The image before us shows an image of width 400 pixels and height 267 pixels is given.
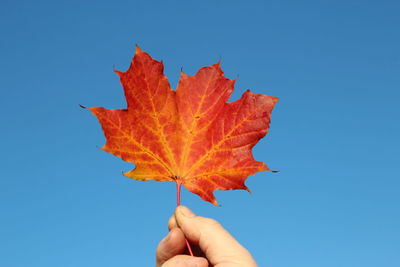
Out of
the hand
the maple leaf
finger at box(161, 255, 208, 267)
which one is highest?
the maple leaf

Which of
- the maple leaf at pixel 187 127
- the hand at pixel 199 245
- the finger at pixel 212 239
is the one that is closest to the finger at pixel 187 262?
the hand at pixel 199 245

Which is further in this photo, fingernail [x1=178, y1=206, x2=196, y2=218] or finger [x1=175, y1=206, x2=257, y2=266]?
fingernail [x1=178, y1=206, x2=196, y2=218]

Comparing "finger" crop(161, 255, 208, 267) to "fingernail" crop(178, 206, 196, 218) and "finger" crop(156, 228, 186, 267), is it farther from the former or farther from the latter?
"fingernail" crop(178, 206, 196, 218)

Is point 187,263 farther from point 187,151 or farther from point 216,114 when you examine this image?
point 216,114

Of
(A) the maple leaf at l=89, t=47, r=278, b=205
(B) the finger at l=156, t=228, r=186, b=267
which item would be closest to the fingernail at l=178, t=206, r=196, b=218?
(B) the finger at l=156, t=228, r=186, b=267

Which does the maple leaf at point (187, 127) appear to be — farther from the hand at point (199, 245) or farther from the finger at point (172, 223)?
the finger at point (172, 223)

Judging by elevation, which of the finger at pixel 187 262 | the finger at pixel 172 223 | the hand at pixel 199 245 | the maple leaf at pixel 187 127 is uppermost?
the maple leaf at pixel 187 127
